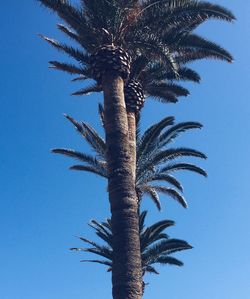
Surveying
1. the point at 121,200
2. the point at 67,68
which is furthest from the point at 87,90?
Answer: the point at 121,200

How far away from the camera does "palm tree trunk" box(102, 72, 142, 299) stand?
33.4 feet

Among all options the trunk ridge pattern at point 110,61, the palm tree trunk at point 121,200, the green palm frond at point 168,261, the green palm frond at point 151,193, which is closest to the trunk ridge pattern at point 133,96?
the trunk ridge pattern at point 110,61

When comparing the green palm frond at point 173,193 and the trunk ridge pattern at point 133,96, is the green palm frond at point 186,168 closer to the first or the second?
the green palm frond at point 173,193

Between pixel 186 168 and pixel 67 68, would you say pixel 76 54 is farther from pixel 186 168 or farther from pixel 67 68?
pixel 186 168

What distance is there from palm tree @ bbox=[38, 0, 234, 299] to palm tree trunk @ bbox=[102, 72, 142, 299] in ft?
0.09

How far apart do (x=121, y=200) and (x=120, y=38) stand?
6.19 metres

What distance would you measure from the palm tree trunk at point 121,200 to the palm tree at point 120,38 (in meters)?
0.03

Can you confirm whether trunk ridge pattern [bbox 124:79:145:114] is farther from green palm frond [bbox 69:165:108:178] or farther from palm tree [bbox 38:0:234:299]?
green palm frond [bbox 69:165:108:178]

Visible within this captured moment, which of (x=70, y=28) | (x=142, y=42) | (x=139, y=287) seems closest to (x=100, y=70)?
(x=142, y=42)

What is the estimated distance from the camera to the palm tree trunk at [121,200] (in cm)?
1017

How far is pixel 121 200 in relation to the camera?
11203 millimetres

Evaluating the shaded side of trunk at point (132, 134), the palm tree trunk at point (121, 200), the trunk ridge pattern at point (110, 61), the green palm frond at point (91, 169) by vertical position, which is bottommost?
the palm tree trunk at point (121, 200)

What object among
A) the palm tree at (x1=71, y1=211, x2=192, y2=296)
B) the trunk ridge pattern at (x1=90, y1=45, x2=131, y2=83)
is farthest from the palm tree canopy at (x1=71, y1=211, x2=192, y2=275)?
the trunk ridge pattern at (x1=90, y1=45, x2=131, y2=83)

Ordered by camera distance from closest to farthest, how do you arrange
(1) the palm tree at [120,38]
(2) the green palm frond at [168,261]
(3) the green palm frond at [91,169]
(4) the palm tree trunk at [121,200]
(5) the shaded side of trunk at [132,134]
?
1. (4) the palm tree trunk at [121,200]
2. (1) the palm tree at [120,38]
3. (5) the shaded side of trunk at [132,134]
4. (3) the green palm frond at [91,169]
5. (2) the green palm frond at [168,261]
